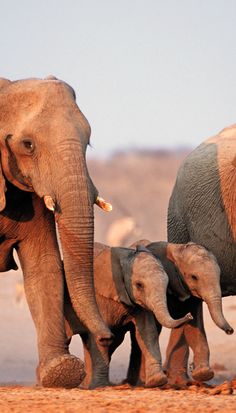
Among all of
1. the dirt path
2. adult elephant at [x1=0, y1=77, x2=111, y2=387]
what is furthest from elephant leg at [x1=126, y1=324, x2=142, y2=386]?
the dirt path

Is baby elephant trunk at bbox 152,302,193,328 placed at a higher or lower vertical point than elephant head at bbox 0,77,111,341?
lower

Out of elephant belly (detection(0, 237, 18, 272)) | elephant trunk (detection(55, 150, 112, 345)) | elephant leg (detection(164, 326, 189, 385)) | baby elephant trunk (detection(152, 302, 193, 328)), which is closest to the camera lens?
elephant trunk (detection(55, 150, 112, 345))

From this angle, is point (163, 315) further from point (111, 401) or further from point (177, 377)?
point (111, 401)

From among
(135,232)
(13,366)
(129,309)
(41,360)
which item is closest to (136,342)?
(129,309)

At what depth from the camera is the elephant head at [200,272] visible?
432 inches

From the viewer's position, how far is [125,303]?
36.9ft

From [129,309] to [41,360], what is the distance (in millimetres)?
1066

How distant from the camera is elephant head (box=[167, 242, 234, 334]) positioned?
11.0 m

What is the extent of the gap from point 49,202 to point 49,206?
0.04 meters

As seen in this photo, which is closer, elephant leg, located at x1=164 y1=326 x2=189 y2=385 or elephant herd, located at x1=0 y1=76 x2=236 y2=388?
elephant herd, located at x1=0 y1=76 x2=236 y2=388

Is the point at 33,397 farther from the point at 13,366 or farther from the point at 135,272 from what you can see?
the point at 13,366

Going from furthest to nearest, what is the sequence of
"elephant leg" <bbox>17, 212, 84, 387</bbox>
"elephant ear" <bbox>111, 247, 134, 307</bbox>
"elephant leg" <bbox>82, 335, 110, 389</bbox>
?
1. "elephant ear" <bbox>111, 247, 134, 307</bbox>
2. "elephant leg" <bbox>82, 335, 110, 389</bbox>
3. "elephant leg" <bbox>17, 212, 84, 387</bbox>

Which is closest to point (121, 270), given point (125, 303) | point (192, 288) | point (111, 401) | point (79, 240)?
point (125, 303)

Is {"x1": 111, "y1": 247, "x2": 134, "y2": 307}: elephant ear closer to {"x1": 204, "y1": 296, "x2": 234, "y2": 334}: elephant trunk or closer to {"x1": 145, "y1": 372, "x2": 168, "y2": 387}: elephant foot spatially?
{"x1": 204, "y1": 296, "x2": 234, "y2": 334}: elephant trunk
